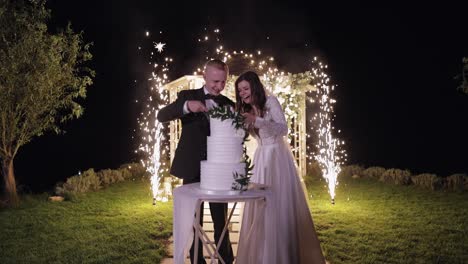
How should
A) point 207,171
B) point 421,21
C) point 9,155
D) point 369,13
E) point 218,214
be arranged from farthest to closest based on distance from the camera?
point 369,13 < point 421,21 < point 9,155 < point 218,214 < point 207,171

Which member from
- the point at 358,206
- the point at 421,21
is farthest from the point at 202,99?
the point at 421,21

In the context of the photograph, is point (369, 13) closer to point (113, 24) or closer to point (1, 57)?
point (113, 24)

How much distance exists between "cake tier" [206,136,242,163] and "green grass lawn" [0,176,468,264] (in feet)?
7.60

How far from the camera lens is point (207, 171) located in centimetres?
355

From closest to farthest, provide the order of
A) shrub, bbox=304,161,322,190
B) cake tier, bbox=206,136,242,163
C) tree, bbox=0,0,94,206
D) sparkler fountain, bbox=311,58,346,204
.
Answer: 1. cake tier, bbox=206,136,242,163
2. tree, bbox=0,0,94,206
3. sparkler fountain, bbox=311,58,346,204
4. shrub, bbox=304,161,322,190

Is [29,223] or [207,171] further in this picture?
[29,223]

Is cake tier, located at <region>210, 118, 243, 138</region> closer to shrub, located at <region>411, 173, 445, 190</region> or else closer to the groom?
the groom

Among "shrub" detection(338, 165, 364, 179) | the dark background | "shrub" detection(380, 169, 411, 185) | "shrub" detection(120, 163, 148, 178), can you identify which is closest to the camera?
"shrub" detection(380, 169, 411, 185)

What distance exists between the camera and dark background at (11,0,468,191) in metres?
19.2

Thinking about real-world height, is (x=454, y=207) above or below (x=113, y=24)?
below

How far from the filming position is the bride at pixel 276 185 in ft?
14.7

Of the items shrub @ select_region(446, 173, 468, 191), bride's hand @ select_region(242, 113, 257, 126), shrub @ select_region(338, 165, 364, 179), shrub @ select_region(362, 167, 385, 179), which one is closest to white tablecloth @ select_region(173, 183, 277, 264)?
bride's hand @ select_region(242, 113, 257, 126)

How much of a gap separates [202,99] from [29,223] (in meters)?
4.50

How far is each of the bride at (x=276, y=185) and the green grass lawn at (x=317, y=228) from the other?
934mm
